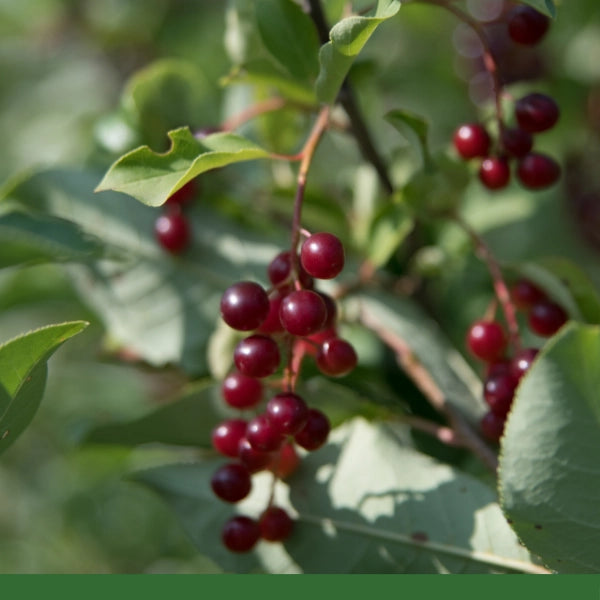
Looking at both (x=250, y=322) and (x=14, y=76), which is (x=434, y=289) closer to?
(x=250, y=322)

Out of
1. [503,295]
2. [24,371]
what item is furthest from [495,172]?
[24,371]

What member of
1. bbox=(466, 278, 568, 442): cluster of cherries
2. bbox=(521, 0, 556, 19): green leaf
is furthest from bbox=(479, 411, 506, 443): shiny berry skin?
bbox=(521, 0, 556, 19): green leaf

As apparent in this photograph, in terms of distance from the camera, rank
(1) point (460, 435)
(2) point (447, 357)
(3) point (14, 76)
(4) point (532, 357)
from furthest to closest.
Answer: (3) point (14, 76) → (2) point (447, 357) → (1) point (460, 435) → (4) point (532, 357)

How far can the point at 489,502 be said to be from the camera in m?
1.00

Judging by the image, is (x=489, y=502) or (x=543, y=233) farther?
(x=543, y=233)

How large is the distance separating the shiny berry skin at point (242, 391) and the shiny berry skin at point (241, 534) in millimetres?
137

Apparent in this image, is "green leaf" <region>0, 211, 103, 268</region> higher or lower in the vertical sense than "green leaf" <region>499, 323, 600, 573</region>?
lower

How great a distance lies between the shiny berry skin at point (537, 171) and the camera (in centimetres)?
107

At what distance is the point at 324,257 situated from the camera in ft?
2.79

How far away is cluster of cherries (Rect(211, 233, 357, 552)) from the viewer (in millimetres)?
860

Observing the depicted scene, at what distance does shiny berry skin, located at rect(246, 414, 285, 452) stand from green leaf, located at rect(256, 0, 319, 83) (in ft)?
1.41

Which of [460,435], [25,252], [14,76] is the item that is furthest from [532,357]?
[14,76]

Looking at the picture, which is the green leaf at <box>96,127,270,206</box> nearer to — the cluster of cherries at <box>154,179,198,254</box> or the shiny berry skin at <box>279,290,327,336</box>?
the shiny berry skin at <box>279,290,327,336</box>

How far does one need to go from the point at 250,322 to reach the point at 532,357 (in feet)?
1.10
